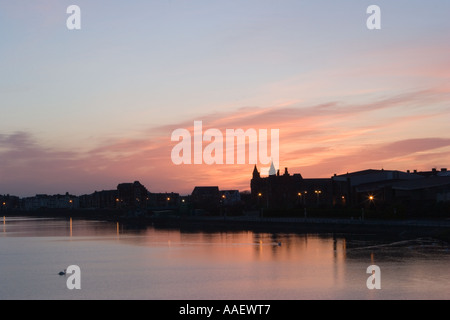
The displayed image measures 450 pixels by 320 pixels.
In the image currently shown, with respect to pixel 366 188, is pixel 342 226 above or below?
below

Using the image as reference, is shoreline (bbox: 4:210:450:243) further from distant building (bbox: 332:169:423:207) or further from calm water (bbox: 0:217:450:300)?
distant building (bbox: 332:169:423:207)

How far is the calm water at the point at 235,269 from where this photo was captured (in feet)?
192

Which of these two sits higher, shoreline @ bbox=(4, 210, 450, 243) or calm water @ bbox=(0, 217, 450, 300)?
shoreline @ bbox=(4, 210, 450, 243)

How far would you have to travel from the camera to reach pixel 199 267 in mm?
77625

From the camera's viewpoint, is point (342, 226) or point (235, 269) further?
point (342, 226)

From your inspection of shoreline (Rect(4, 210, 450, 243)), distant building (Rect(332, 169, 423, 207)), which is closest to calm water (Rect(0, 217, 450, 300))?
shoreline (Rect(4, 210, 450, 243))

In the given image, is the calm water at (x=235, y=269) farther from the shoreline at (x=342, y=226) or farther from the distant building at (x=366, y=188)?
the distant building at (x=366, y=188)

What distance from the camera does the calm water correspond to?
5847 centimetres

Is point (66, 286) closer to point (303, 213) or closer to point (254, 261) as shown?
point (254, 261)

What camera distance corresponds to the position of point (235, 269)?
75.5 metres

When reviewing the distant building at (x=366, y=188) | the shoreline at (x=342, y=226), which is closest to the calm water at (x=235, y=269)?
the shoreline at (x=342, y=226)

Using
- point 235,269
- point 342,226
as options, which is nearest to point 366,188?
point 342,226

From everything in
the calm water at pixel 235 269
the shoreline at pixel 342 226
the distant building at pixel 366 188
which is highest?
the distant building at pixel 366 188

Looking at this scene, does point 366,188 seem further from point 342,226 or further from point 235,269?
point 235,269
